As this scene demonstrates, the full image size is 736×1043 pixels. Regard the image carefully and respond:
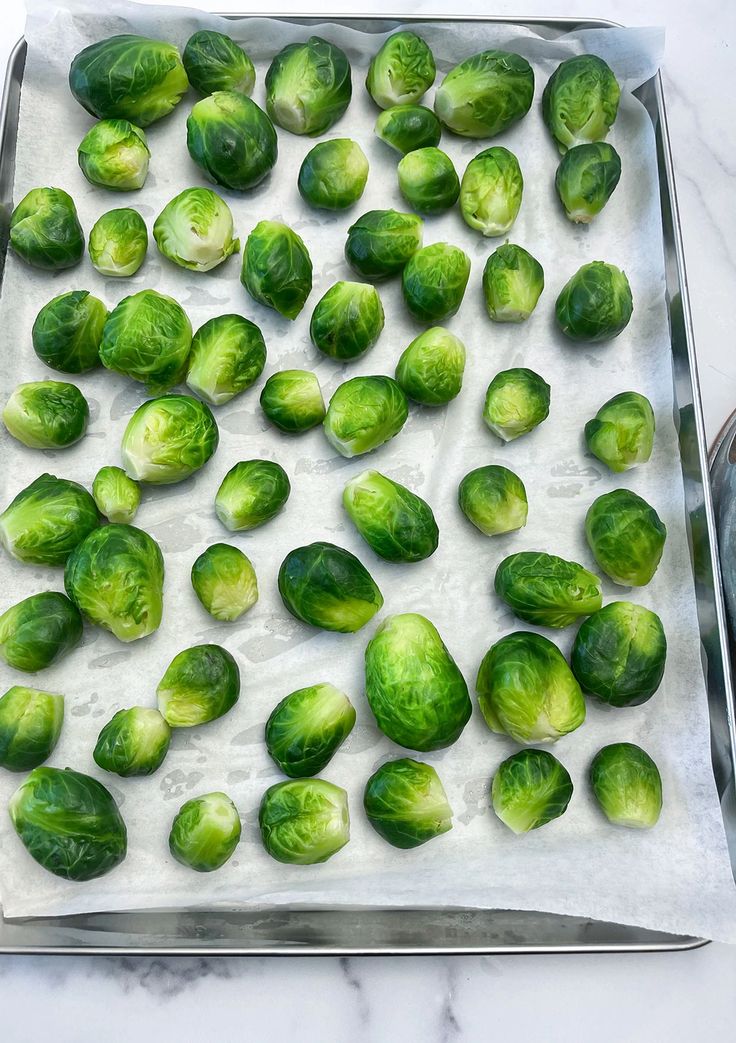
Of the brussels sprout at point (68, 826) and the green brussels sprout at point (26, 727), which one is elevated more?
the green brussels sprout at point (26, 727)

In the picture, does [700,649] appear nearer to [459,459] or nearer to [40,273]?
[459,459]

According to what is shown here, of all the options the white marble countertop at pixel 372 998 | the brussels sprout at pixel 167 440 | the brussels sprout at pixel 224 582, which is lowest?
the white marble countertop at pixel 372 998

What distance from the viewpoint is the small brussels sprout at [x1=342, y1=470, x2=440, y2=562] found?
2.00 metres

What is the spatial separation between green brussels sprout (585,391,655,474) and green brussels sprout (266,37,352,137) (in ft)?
3.45

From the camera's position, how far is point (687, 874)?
191 centimetres

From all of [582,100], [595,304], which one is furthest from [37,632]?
[582,100]

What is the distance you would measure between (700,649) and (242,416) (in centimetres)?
121

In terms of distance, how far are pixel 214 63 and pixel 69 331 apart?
0.81 metres

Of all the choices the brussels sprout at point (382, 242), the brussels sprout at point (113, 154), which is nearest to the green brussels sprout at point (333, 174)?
the brussels sprout at point (382, 242)

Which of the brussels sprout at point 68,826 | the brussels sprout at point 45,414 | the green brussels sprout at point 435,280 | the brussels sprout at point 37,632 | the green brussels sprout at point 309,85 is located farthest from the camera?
the green brussels sprout at point 309,85

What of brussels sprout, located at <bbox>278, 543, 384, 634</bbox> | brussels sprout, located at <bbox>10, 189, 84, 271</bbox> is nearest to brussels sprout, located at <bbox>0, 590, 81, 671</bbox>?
brussels sprout, located at <bbox>278, 543, 384, 634</bbox>

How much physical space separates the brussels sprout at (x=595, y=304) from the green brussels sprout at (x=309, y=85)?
77cm

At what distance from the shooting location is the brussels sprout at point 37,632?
193cm

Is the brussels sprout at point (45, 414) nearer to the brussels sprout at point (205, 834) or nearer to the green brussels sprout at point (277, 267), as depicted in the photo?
the green brussels sprout at point (277, 267)
